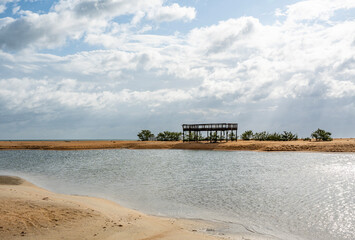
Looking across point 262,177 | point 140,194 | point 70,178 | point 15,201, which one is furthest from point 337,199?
point 70,178

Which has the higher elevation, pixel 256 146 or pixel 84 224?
pixel 256 146

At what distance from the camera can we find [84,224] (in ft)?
25.8

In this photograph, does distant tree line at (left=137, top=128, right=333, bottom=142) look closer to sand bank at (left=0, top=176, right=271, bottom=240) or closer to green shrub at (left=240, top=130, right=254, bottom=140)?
green shrub at (left=240, top=130, right=254, bottom=140)

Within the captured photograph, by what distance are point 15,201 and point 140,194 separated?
5.55 metres

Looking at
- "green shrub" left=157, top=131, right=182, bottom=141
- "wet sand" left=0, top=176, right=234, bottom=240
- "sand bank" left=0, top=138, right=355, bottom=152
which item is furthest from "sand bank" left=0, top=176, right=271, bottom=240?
"green shrub" left=157, top=131, right=182, bottom=141

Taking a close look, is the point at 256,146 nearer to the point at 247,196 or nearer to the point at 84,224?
the point at 247,196

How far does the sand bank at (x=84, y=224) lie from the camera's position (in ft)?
23.1

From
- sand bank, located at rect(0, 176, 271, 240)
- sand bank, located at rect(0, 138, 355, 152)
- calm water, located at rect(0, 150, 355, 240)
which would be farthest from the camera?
sand bank, located at rect(0, 138, 355, 152)

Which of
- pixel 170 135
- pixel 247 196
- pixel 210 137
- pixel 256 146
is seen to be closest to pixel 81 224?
pixel 247 196

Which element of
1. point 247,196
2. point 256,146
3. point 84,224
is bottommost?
point 247,196

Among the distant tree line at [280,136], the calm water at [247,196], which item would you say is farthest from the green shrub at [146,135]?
the calm water at [247,196]

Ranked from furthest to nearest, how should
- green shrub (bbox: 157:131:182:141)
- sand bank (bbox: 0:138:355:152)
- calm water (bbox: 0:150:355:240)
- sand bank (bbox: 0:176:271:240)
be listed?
green shrub (bbox: 157:131:182:141), sand bank (bbox: 0:138:355:152), calm water (bbox: 0:150:355:240), sand bank (bbox: 0:176:271:240)

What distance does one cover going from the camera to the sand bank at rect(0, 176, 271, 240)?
7.04 metres

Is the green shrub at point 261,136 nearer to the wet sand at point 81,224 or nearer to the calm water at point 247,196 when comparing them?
the calm water at point 247,196
